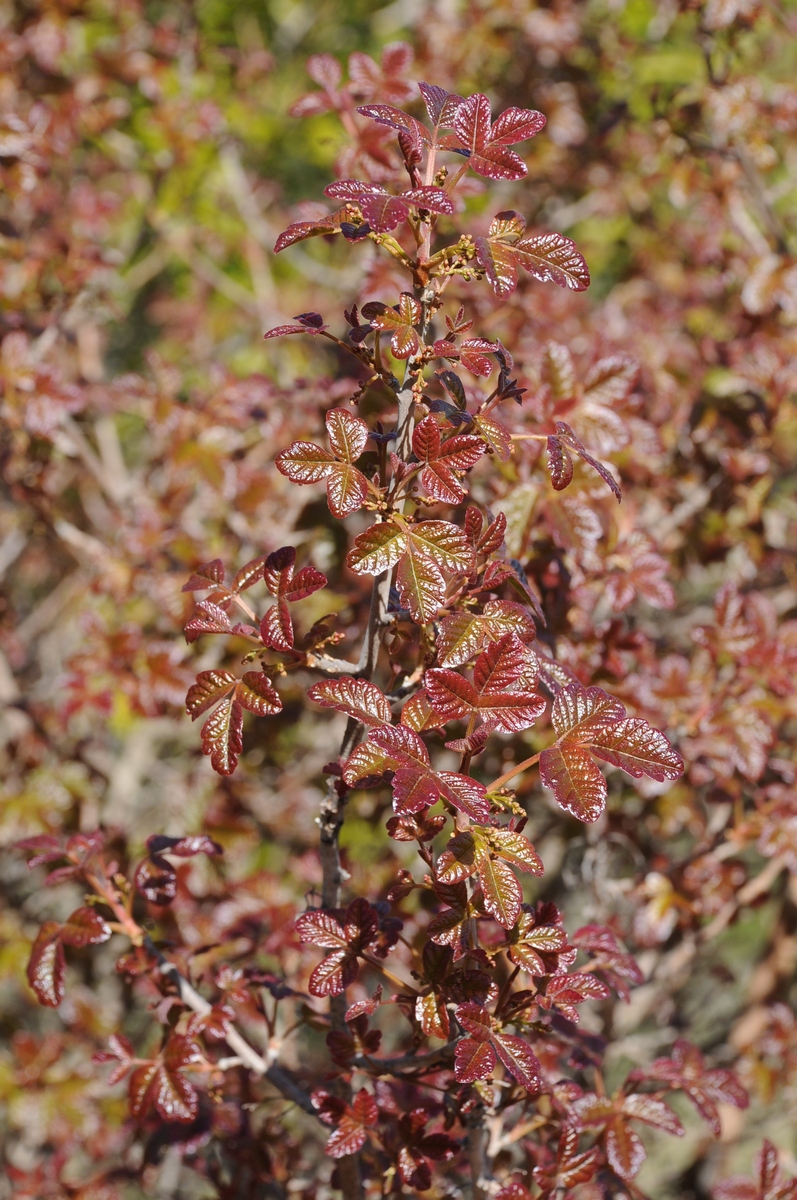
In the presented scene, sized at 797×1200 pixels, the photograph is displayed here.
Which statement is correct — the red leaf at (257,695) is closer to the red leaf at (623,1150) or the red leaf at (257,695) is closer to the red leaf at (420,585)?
the red leaf at (420,585)

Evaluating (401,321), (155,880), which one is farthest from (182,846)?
(401,321)

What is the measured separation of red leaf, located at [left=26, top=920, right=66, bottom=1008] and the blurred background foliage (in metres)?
0.22

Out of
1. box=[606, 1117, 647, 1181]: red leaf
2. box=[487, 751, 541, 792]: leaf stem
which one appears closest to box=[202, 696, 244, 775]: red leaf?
box=[487, 751, 541, 792]: leaf stem

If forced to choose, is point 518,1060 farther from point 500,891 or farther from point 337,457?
point 337,457

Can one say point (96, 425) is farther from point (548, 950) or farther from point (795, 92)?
point (548, 950)

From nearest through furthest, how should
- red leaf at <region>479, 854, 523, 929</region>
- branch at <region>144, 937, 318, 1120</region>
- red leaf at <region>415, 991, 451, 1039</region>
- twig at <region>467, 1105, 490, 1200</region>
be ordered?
1. red leaf at <region>479, 854, 523, 929</region>
2. red leaf at <region>415, 991, 451, 1039</region>
3. twig at <region>467, 1105, 490, 1200</region>
4. branch at <region>144, 937, 318, 1120</region>

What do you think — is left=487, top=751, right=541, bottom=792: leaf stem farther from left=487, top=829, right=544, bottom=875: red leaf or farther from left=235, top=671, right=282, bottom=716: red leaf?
left=235, top=671, right=282, bottom=716: red leaf

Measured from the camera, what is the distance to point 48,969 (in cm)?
112

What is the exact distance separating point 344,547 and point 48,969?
0.95 m

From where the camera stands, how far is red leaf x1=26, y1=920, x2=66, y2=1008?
1.10 meters

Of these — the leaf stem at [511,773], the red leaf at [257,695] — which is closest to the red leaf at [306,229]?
the red leaf at [257,695]

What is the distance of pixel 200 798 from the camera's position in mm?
2234

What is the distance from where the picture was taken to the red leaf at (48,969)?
1104 mm

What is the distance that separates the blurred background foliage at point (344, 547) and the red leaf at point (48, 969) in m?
0.22
